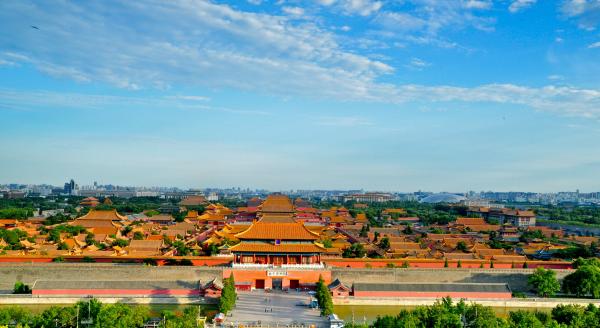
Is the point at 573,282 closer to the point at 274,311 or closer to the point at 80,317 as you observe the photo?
the point at 274,311

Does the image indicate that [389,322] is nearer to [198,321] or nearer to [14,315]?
[198,321]

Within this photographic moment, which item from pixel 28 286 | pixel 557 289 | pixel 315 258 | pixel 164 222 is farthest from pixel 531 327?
pixel 164 222

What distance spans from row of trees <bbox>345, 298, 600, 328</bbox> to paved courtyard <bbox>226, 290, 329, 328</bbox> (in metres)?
3.72

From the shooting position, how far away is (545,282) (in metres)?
25.5

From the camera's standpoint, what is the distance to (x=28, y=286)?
25.7m

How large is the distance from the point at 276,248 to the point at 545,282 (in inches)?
529

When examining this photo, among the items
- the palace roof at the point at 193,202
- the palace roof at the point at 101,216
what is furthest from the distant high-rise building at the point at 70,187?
the palace roof at the point at 101,216

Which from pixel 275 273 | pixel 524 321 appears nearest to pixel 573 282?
pixel 524 321

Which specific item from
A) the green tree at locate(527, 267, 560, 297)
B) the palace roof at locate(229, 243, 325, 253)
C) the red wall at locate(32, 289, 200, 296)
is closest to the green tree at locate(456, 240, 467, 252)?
the green tree at locate(527, 267, 560, 297)

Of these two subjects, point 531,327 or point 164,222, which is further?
point 164,222

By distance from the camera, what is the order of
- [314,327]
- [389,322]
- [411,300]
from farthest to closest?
[411,300], [314,327], [389,322]

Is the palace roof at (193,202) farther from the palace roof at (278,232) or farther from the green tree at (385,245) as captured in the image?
the palace roof at (278,232)

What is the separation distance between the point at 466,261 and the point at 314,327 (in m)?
15.2

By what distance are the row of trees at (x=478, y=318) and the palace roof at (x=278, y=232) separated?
9.88 m
